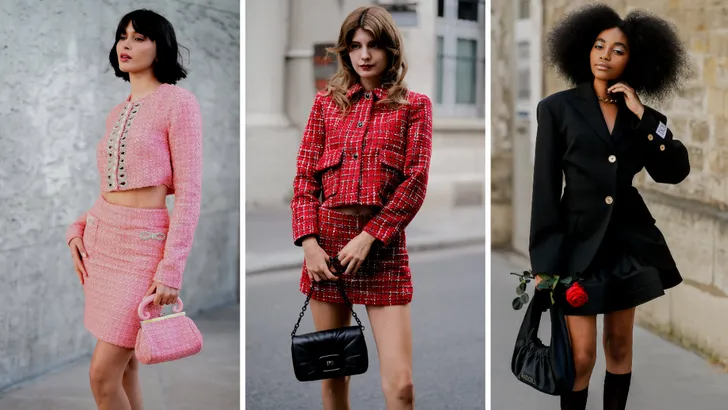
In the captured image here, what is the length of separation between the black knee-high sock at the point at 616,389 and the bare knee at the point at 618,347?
70 mm

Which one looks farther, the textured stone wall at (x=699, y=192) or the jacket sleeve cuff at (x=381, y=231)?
the textured stone wall at (x=699, y=192)

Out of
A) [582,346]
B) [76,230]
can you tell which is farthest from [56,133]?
[582,346]

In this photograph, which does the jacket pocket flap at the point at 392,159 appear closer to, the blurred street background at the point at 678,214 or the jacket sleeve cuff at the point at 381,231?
the jacket sleeve cuff at the point at 381,231

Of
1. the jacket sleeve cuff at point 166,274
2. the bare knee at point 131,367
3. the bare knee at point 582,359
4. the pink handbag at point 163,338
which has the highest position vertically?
the jacket sleeve cuff at point 166,274

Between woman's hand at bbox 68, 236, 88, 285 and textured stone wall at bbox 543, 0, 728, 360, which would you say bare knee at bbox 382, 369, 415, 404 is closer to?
woman's hand at bbox 68, 236, 88, 285

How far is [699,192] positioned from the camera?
5.07 m

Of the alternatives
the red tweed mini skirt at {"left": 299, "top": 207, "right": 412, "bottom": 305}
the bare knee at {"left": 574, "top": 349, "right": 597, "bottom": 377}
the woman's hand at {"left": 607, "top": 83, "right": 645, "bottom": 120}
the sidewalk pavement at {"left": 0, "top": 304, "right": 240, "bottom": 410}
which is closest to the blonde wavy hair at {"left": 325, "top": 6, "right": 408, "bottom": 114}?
the red tweed mini skirt at {"left": 299, "top": 207, "right": 412, "bottom": 305}

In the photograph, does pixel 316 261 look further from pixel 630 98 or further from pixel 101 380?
pixel 630 98

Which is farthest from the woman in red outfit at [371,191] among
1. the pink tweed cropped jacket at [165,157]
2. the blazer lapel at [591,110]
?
the blazer lapel at [591,110]

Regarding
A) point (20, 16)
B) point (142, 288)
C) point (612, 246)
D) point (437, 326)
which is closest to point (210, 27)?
point (20, 16)

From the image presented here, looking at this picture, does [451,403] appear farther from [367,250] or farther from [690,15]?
[690,15]

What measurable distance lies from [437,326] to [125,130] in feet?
7.94

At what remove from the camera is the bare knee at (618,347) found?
418 cm

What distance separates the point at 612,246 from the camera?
4094 millimetres
